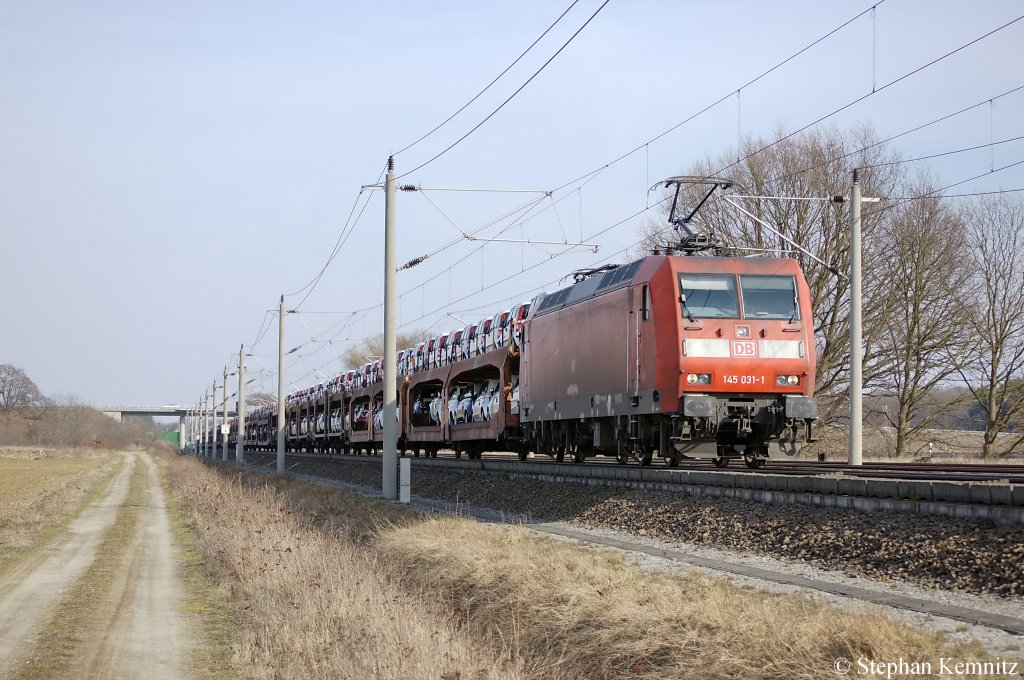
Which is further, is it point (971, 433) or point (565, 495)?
point (971, 433)

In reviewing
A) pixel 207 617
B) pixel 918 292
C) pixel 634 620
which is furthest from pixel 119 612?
pixel 918 292

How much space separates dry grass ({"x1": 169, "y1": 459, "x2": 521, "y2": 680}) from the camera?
28.8 feet

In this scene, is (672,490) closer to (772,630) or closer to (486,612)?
(486,612)

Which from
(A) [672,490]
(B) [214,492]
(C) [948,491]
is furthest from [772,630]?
(B) [214,492]

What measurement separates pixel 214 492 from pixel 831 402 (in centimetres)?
1994

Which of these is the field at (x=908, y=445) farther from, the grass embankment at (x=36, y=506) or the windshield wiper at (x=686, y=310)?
the grass embankment at (x=36, y=506)

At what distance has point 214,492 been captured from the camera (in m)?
33.5

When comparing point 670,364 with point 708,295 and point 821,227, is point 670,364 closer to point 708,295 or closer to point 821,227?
point 708,295

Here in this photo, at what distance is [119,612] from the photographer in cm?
1344

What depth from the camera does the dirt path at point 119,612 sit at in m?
10.2

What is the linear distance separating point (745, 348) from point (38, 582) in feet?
37.2

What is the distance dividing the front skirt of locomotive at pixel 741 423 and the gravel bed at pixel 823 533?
4.18 ft

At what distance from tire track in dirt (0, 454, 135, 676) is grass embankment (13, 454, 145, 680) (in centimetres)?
15

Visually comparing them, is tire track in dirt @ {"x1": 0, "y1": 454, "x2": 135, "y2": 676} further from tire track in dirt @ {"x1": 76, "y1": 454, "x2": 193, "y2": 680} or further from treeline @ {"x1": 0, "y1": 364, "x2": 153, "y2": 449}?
treeline @ {"x1": 0, "y1": 364, "x2": 153, "y2": 449}
